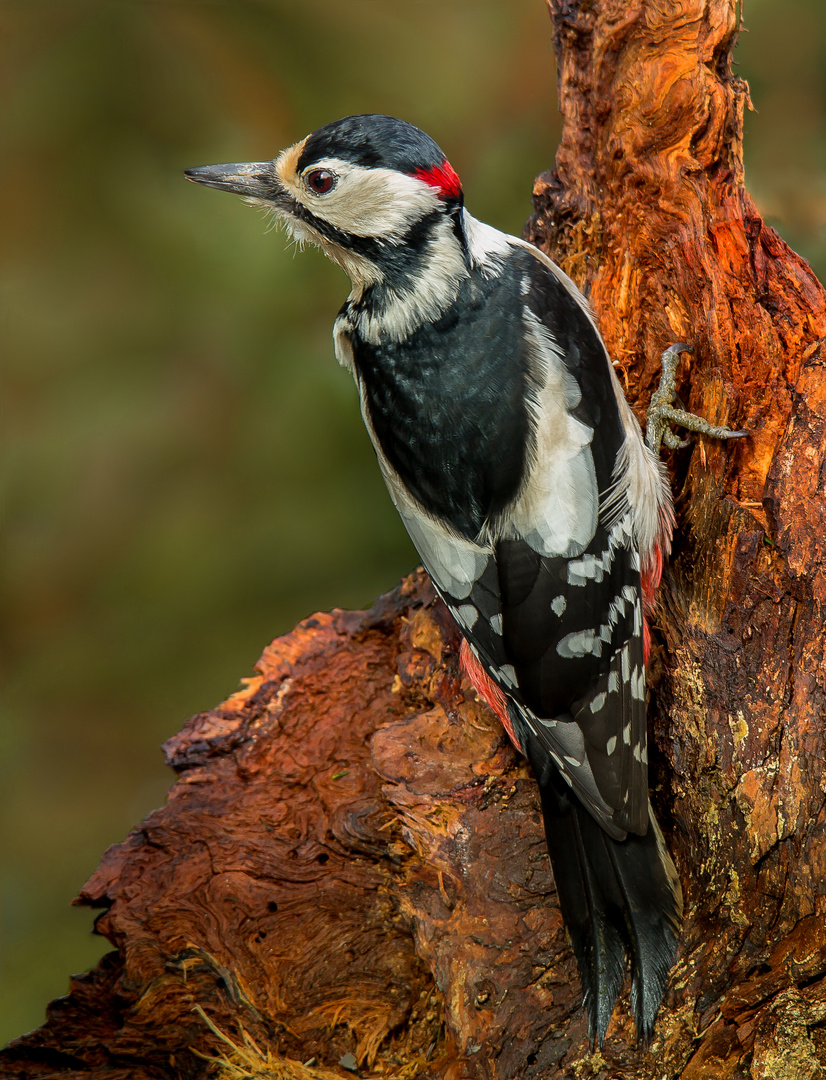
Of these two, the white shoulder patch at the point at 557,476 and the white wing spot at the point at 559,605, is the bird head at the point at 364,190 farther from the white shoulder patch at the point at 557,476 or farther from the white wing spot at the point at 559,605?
the white wing spot at the point at 559,605

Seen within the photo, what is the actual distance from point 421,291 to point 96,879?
1.20 metres

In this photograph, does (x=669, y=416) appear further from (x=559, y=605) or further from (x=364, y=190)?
(x=364, y=190)

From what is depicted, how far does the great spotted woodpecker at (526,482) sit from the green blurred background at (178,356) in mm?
917

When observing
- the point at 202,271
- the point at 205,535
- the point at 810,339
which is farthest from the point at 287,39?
the point at 810,339

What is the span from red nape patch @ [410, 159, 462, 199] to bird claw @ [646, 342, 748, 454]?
0.46 m

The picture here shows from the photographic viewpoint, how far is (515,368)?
165 cm

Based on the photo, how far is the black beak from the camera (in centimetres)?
175

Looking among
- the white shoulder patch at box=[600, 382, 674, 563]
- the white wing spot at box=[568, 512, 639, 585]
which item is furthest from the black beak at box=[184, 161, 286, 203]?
the white wing spot at box=[568, 512, 639, 585]

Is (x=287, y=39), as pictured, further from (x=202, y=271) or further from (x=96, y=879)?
(x=96, y=879)

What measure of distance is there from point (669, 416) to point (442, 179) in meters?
0.56

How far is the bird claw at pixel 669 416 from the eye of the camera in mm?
1707

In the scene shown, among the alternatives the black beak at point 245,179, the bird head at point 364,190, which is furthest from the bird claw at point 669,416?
the black beak at point 245,179

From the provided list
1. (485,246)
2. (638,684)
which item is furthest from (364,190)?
(638,684)

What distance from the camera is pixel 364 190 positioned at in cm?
163
